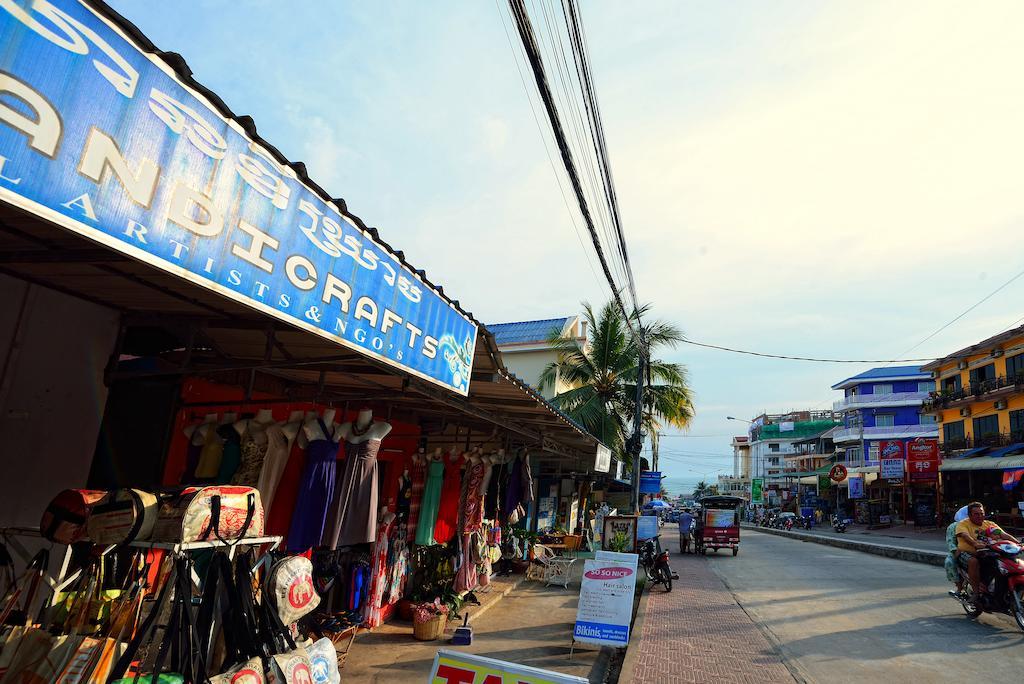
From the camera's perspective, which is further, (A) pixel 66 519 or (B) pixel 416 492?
(B) pixel 416 492

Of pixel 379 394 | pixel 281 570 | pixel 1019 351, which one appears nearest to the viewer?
pixel 281 570

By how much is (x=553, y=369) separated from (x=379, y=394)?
19.4 metres

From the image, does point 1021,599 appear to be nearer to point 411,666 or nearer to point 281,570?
point 411,666

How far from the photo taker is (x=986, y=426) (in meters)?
36.1

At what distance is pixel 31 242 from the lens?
10.8ft

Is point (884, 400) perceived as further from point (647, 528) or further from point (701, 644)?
point (701, 644)

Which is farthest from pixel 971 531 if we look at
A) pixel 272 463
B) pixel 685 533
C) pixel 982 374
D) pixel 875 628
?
pixel 982 374

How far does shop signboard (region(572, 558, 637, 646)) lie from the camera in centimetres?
763

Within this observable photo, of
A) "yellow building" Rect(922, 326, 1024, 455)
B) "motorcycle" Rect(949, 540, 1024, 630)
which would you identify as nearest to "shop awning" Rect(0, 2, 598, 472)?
"motorcycle" Rect(949, 540, 1024, 630)

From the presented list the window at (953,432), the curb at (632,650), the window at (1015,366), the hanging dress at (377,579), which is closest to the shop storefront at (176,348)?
the hanging dress at (377,579)

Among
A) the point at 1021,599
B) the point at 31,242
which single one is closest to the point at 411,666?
the point at 31,242

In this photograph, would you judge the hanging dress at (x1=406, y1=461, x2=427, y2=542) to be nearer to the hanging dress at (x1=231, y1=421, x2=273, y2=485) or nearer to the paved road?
the hanging dress at (x1=231, y1=421, x2=273, y2=485)

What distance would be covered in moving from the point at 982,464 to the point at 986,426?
19.0 feet

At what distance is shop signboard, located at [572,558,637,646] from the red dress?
2354 millimetres
